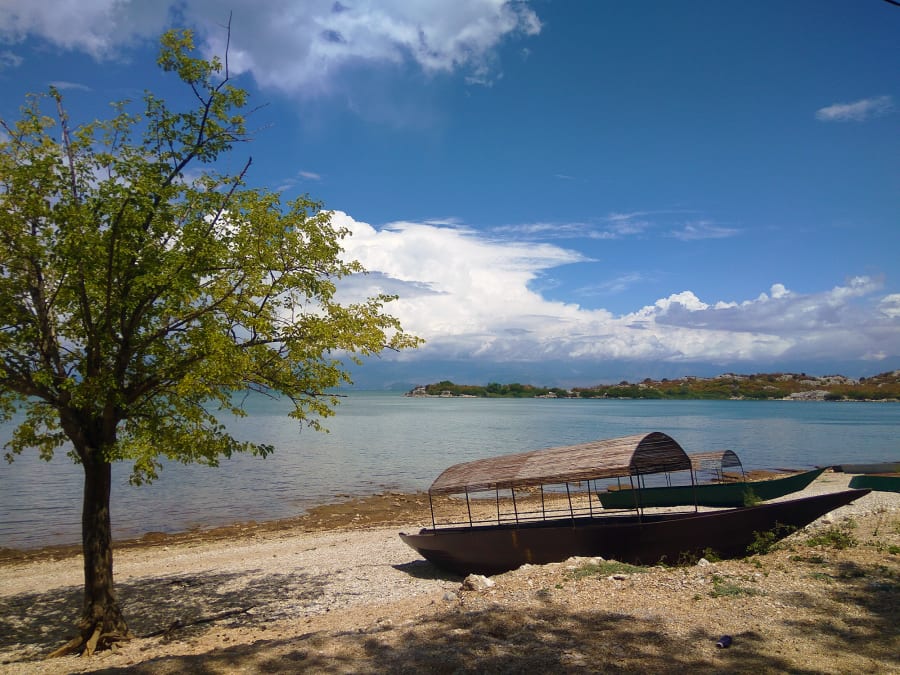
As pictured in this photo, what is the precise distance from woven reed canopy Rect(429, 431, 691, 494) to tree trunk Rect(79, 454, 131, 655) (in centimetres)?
741

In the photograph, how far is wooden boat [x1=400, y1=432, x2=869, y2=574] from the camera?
1207 cm

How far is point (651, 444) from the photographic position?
499 inches

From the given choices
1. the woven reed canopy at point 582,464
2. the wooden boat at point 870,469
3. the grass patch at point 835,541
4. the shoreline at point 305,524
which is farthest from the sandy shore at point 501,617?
the wooden boat at point 870,469

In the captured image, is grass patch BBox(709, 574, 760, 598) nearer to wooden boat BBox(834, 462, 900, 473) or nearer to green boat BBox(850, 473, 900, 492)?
green boat BBox(850, 473, 900, 492)

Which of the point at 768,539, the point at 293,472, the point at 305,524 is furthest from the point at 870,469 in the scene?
the point at 293,472

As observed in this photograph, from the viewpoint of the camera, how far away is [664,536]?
12.2 meters

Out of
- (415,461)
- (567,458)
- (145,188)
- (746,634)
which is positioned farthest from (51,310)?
(415,461)

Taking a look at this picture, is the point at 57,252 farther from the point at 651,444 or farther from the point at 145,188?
the point at 651,444

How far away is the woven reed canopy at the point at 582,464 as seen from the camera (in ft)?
40.3

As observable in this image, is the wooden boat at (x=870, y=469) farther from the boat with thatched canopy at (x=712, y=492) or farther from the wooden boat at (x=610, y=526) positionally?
the wooden boat at (x=610, y=526)

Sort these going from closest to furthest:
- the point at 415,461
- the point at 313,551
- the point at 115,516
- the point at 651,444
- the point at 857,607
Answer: the point at 857,607 → the point at 651,444 → the point at 313,551 → the point at 115,516 → the point at 415,461

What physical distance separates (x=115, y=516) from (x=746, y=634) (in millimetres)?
27518

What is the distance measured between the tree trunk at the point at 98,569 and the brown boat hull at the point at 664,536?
791 cm

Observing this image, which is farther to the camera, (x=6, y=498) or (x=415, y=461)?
(x=415, y=461)
